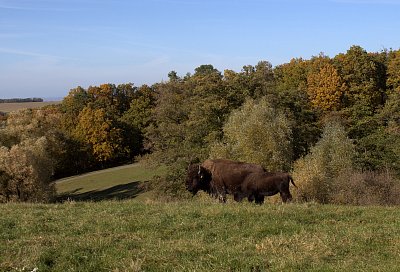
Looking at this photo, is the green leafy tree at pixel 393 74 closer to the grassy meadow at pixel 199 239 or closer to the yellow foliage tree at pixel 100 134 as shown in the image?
the yellow foliage tree at pixel 100 134

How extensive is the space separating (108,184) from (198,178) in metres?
54.7

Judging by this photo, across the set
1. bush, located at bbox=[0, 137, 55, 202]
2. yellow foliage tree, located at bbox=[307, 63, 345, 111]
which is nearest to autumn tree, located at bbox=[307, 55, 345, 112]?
yellow foliage tree, located at bbox=[307, 63, 345, 111]

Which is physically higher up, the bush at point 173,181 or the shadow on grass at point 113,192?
the bush at point 173,181

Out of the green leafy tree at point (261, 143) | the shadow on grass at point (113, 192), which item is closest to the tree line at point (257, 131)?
the green leafy tree at point (261, 143)

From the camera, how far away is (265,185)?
1898 cm

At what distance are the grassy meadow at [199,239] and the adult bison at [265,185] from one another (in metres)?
4.55

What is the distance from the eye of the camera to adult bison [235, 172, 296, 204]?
743 inches

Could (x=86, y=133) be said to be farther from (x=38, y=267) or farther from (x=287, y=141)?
(x=38, y=267)

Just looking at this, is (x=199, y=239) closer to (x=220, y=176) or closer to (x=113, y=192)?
(x=220, y=176)

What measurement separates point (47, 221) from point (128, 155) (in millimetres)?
84215

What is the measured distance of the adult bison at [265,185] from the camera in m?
18.9

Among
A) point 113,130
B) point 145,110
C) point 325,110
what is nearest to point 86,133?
point 113,130

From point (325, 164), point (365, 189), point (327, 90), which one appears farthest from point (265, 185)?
point (327, 90)

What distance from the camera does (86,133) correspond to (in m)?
89.9
